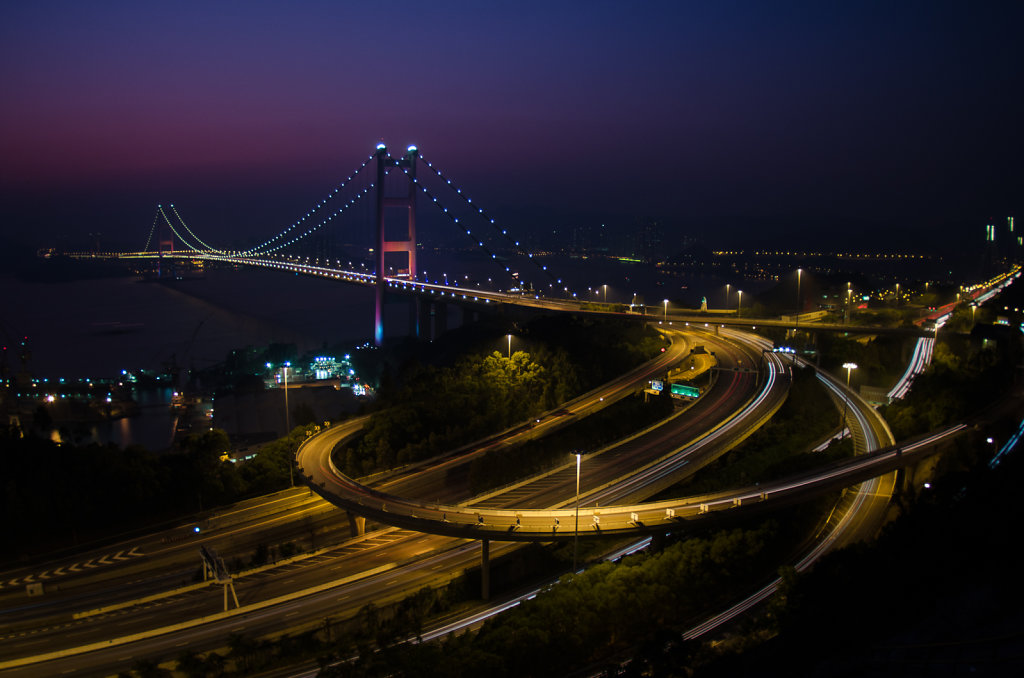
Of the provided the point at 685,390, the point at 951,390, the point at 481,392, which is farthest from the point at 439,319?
the point at 951,390

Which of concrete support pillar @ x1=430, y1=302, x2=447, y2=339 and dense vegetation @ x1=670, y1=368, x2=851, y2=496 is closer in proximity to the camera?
dense vegetation @ x1=670, y1=368, x2=851, y2=496

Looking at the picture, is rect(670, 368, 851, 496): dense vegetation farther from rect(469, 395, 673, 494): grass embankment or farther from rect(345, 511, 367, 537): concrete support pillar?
rect(345, 511, 367, 537): concrete support pillar

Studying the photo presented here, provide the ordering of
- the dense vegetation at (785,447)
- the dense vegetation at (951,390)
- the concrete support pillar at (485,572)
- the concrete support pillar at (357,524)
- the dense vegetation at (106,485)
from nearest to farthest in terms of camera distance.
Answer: the concrete support pillar at (485,572), the concrete support pillar at (357,524), the dense vegetation at (106,485), the dense vegetation at (785,447), the dense vegetation at (951,390)

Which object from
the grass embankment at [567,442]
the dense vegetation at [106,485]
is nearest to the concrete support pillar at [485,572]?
the grass embankment at [567,442]

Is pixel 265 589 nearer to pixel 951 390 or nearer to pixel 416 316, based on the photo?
pixel 951 390

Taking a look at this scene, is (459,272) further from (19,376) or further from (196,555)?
(196,555)

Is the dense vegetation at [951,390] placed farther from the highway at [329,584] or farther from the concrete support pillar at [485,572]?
the concrete support pillar at [485,572]

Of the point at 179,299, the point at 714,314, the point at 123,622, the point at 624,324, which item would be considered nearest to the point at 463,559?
the point at 123,622

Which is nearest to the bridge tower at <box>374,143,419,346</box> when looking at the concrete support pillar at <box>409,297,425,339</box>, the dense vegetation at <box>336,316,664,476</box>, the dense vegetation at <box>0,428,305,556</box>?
the concrete support pillar at <box>409,297,425,339</box>
